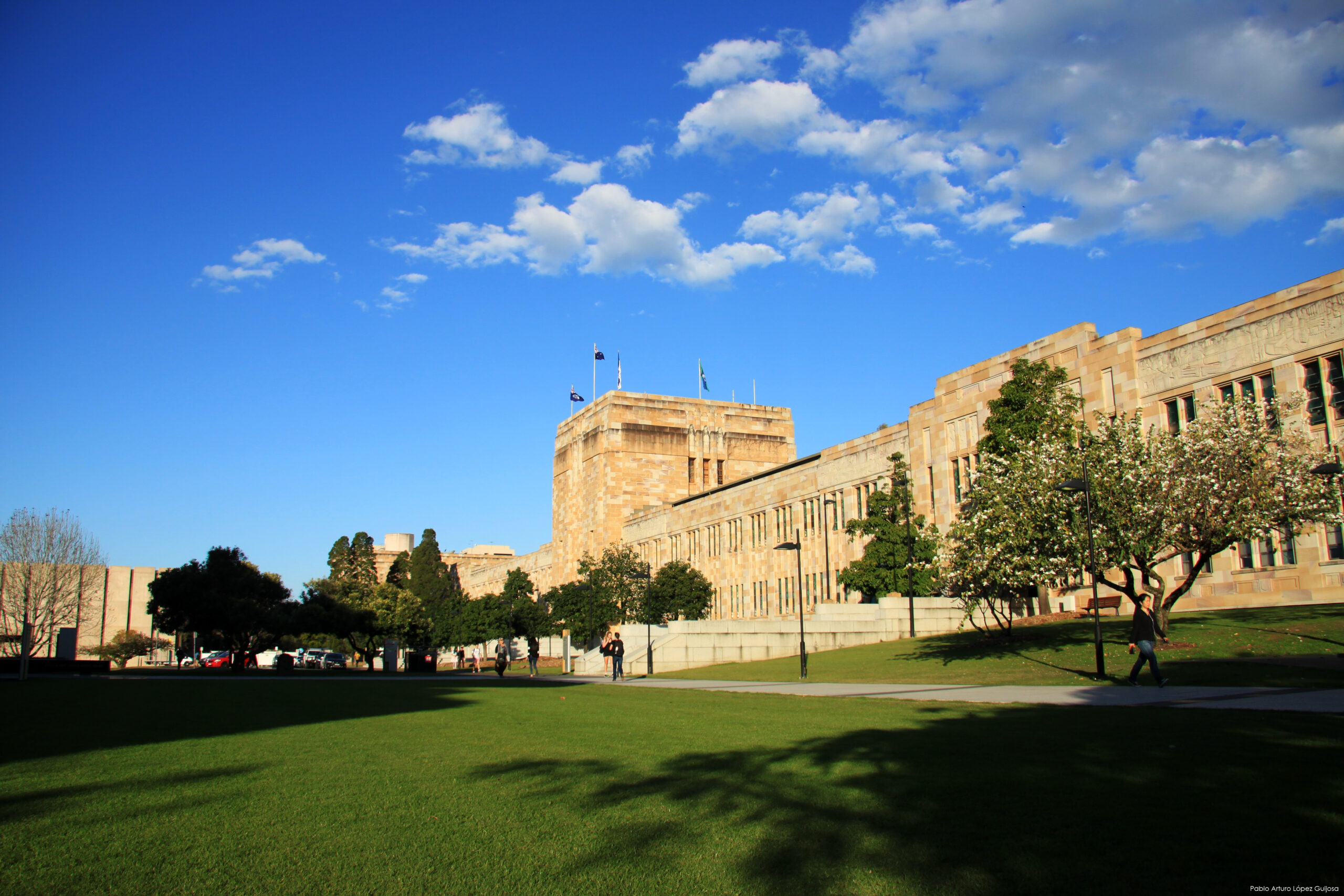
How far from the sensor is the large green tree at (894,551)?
4641 cm

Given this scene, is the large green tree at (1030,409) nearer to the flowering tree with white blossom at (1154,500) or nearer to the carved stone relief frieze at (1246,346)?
the carved stone relief frieze at (1246,346)

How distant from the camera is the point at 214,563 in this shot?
6162 centimetres

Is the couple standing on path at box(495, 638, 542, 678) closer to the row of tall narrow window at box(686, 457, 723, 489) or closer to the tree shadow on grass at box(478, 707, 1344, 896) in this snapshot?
the tree shadow on grass at box(478, 707, 1344, 896)

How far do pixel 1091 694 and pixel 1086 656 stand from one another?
34.9ft

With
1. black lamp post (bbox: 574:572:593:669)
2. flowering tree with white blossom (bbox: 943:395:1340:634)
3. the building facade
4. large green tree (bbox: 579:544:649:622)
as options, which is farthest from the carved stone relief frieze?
large green tree (bbox: 579:544:649:622)

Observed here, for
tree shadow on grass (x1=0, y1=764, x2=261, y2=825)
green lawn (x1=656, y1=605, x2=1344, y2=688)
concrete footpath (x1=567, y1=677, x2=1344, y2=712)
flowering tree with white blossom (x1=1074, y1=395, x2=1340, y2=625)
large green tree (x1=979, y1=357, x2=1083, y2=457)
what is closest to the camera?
tree shadow on grass (x1=0, y1=764, x2=261, y2=825)

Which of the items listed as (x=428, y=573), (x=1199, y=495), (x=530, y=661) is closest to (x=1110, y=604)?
(x=1199, y=495)

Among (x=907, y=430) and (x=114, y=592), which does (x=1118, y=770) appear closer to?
(x=907, y=430)

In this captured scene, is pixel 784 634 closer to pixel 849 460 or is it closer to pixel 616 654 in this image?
pixel 616 654

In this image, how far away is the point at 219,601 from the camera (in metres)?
59.0

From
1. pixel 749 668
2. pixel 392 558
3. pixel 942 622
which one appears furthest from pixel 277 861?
pixel 392 558

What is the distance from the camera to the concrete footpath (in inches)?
558

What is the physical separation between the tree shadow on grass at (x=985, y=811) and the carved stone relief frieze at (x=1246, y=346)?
3164 centimetres

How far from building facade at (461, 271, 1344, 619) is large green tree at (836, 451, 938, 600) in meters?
4.85
